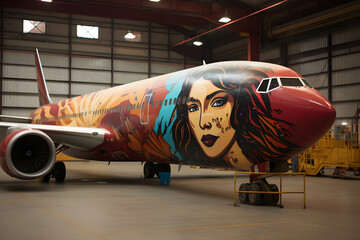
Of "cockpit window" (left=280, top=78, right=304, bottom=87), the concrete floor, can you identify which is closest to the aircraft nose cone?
"cockpit window" (left=280, top=78, right=304, bottom=87)

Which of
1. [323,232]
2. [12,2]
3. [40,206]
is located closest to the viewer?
[323,232]

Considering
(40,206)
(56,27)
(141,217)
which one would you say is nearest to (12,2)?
(56,27)

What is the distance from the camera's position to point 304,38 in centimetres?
3147

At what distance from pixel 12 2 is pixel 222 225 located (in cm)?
2431

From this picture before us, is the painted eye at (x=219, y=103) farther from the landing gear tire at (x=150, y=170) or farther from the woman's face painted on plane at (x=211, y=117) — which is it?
the landing gear tire at (x=150, y=170)

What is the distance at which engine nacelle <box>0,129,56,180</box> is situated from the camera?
39.4 ft

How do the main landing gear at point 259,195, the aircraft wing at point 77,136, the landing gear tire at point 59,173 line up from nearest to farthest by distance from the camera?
the main landing gear at point 259,195, the aircraft wing at point 77,136, the landing gear tire at point 59,173

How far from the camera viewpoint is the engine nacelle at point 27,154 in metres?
12.0

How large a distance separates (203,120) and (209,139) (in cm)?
48

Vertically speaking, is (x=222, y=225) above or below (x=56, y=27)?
below

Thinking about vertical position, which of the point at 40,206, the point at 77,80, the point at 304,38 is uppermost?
the point at 304,38

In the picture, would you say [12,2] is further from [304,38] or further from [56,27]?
[304,38]

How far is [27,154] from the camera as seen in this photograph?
42.5ft

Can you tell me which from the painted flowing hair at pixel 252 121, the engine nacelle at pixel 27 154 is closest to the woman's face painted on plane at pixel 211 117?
the painted flowing hair at pixel 252 121
